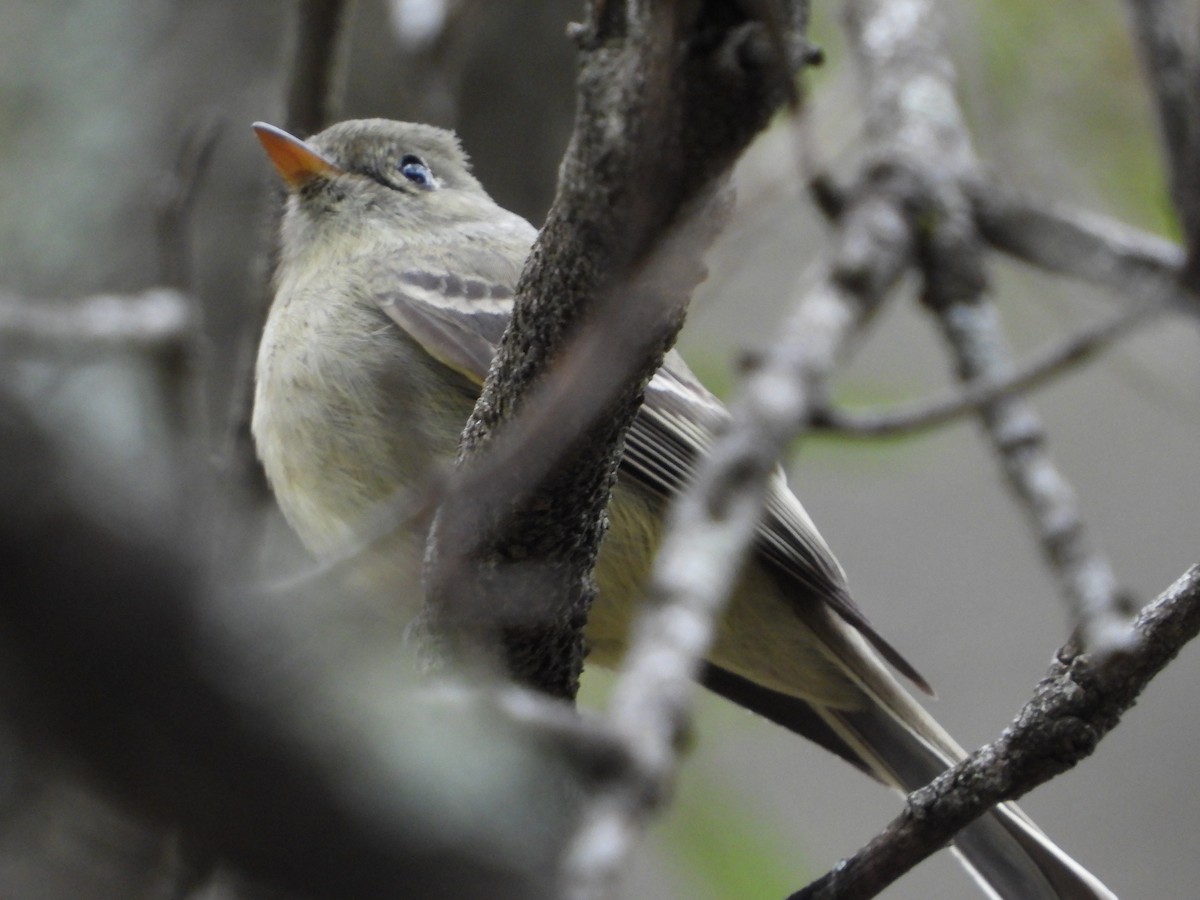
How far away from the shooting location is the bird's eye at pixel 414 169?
Answer: 491 cm

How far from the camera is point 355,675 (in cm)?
151

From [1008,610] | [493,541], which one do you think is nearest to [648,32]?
[493,541]

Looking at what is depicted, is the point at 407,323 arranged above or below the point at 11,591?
above

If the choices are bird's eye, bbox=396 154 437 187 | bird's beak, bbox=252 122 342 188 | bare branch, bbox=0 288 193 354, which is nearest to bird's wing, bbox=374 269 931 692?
bird's beak, bbox=252 122 342 188

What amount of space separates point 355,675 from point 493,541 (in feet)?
4.24

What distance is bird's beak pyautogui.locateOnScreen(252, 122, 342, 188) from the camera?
173 inches

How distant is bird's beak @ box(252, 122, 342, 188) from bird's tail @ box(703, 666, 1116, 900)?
206 cm

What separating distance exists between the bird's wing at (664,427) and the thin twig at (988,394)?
180cm

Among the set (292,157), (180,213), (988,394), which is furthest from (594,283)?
(292,157)

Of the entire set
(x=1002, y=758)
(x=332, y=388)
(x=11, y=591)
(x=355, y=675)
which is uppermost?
(x=332, y=388)

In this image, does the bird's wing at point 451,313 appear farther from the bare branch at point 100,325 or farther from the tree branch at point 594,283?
the tree branch at point 594,283

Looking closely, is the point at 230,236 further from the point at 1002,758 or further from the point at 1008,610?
the point at 1008,610

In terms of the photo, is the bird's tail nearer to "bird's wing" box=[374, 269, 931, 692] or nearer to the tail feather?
the tail feather

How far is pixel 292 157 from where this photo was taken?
4531 mm
